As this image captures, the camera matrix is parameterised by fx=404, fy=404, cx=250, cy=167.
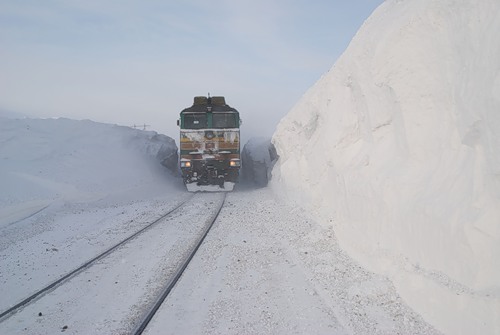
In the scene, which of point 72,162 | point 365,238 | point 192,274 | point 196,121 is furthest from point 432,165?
point 72,162

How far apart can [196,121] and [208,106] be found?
91 centimetres

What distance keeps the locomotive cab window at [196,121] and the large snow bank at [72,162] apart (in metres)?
3.72

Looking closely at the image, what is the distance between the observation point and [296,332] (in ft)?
14.2

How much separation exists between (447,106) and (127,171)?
19.0 metres

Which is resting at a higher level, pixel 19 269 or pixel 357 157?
pixel 357 157

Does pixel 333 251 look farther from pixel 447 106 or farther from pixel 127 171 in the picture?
pixel 127 171

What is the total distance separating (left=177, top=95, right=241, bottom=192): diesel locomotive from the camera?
1872 cm

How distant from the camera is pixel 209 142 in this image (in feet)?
61.9

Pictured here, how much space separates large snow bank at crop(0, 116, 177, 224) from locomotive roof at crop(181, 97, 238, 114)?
14.7ft

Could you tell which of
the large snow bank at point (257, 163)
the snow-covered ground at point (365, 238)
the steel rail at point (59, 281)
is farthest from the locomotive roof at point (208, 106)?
the steel rail at point (59, 281)

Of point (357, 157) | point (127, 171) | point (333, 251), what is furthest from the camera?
point (127, 171)

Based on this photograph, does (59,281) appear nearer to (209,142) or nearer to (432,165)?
(432,165)

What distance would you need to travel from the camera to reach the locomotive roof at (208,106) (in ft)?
62.2

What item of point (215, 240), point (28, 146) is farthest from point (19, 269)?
point (28, 146)
